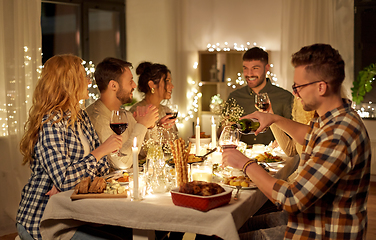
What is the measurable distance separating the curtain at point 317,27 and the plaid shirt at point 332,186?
4.31 meters

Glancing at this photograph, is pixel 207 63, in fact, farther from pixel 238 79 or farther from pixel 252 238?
pixel 252 238

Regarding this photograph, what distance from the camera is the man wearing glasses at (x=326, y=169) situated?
1.29m

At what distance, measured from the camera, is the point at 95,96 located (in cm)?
529

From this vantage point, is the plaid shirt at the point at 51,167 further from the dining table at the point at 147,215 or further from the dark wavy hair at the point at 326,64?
the dark wavy hair at the point at 326,64

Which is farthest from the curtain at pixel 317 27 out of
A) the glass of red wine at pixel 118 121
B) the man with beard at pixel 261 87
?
the glass of red wine at pixel 118 121

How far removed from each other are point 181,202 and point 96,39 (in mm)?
4538

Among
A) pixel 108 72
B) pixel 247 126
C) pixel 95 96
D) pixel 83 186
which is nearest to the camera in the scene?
pixel 83 186

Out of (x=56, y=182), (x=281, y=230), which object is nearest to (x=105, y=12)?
(x=56, y=182)

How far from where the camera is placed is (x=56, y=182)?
1729 millimetres

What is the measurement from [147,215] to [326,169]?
0.72m

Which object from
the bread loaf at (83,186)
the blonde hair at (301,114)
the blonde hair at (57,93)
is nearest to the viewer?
the bread loaf at (83,186)

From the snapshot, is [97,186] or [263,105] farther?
[263,105]

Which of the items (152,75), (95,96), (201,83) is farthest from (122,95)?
(201,83)

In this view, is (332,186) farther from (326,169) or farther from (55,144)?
(55,144)
